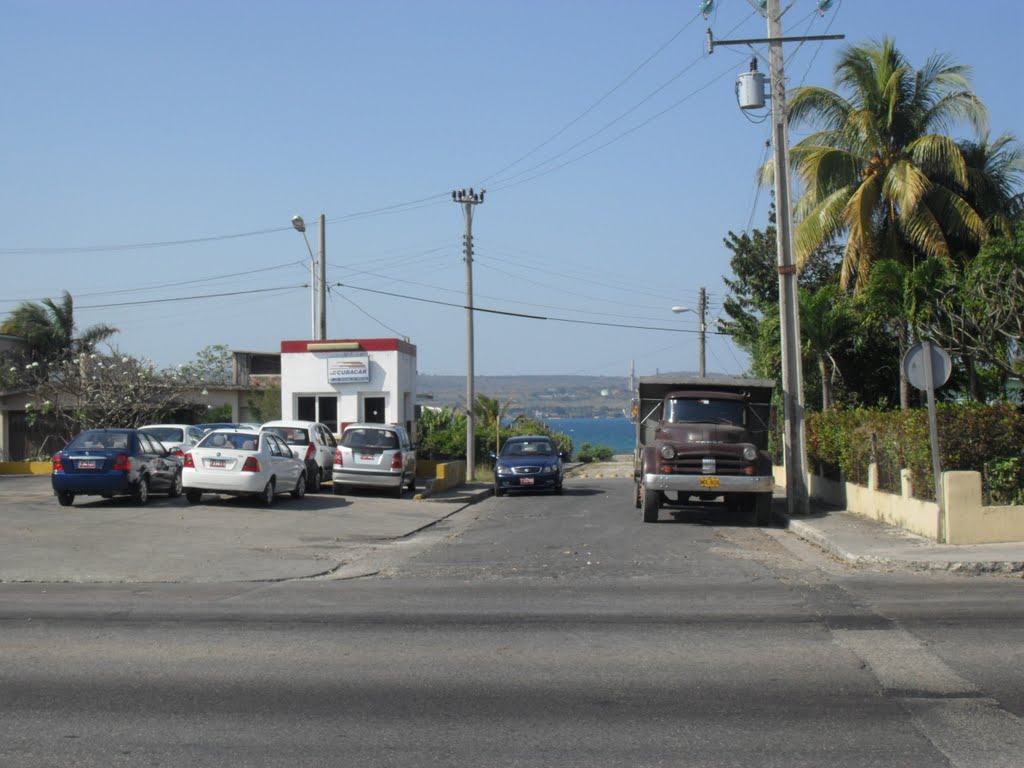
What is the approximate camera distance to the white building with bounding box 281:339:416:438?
36781mm

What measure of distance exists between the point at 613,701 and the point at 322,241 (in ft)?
103

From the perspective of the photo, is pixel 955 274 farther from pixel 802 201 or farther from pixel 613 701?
pixel 613 701

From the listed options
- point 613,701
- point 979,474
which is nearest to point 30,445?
point 979,474

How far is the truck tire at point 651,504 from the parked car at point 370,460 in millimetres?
8013

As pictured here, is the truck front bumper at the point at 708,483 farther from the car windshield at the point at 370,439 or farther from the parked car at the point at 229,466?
the car windshield at the point at 370,439

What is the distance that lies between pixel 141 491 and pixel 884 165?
65.5 ft

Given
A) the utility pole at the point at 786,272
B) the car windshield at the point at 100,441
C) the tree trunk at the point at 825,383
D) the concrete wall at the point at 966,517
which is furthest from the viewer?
the tree trunk at the point at 825,383

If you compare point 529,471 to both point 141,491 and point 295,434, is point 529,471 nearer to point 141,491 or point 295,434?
point 295,434

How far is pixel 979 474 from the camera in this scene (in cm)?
1524

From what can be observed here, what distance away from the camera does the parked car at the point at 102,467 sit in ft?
69.5

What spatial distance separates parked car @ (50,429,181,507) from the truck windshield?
→ 34.6 ft

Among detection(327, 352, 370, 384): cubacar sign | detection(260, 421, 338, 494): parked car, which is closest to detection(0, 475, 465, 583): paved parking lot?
detection(260, 421, 338, 494): parked car

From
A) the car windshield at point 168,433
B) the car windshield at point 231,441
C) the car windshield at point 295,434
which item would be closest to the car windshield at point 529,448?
the car windshield at point 295,434

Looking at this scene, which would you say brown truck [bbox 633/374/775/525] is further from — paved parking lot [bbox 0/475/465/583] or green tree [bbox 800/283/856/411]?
green tree [bbox 800/283/856/411]
